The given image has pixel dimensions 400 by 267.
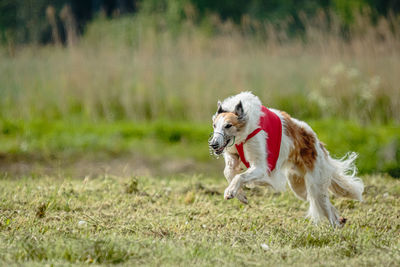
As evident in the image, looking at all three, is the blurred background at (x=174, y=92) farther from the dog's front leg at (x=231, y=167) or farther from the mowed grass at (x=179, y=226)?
the dog's front leg at (x=231, y=167)

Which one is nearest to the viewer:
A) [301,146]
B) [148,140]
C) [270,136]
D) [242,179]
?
[242,179]

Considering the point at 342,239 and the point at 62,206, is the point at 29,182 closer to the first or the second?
the point at 62,206

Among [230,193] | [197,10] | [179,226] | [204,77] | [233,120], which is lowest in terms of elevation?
[204,77]

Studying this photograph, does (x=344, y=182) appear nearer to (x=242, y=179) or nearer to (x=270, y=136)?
(x=270, y=136)

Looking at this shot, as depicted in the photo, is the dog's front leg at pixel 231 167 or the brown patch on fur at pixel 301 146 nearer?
the dog's front leg at pixel 231 167

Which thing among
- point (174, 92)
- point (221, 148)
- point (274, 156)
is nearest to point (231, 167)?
point (274, 156)

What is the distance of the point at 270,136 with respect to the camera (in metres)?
4.82

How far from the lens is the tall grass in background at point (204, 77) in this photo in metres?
11.0

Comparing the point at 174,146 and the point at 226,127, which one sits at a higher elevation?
the point at 226,127

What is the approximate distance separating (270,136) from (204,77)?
694 cm

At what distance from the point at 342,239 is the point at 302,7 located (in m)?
19.3

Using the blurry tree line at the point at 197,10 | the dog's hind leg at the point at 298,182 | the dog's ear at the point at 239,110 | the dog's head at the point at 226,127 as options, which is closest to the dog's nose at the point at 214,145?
the dog's head at the point at 226,127

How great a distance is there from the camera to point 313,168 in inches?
206

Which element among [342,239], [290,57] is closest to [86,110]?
[290,57]
